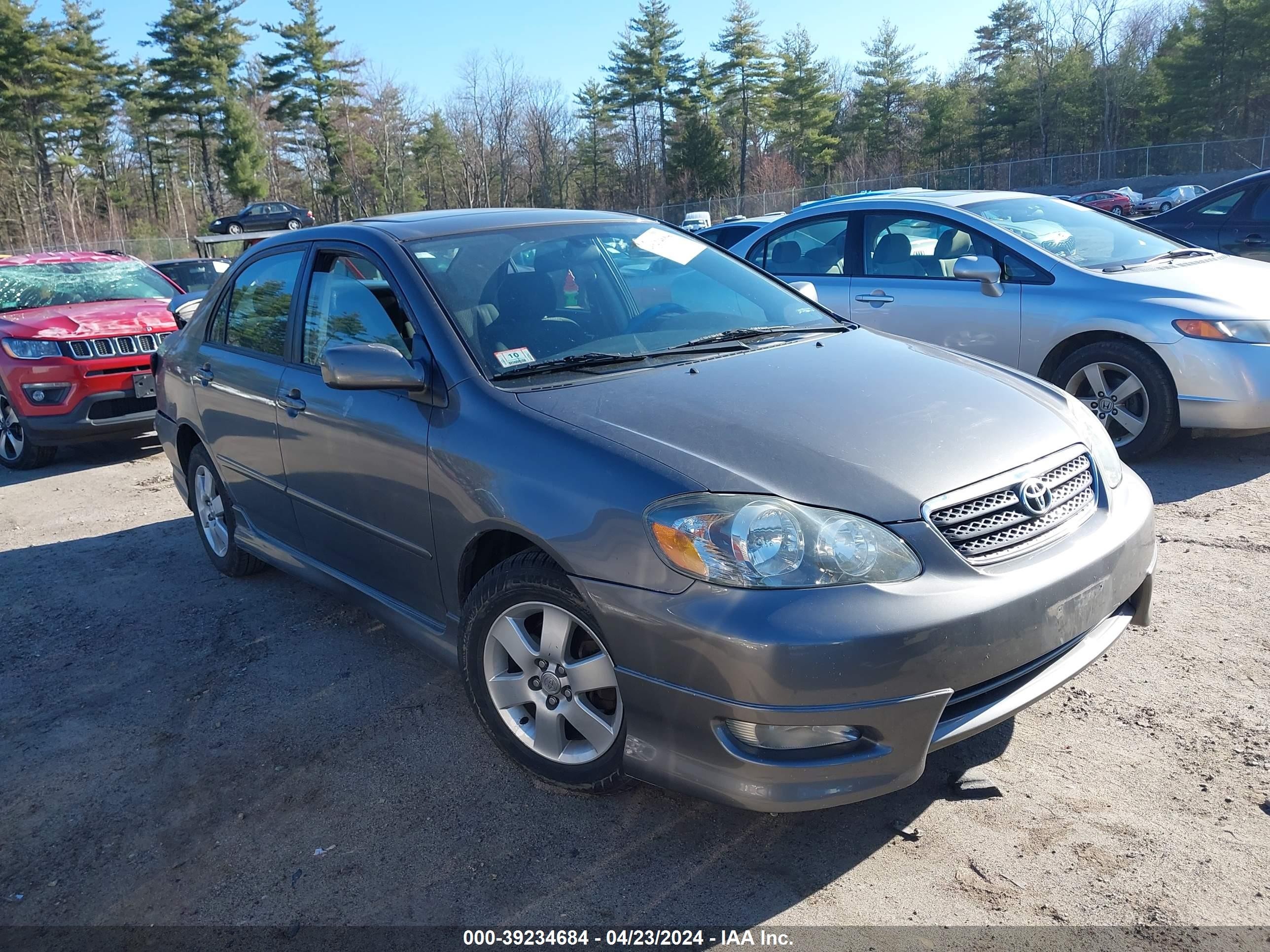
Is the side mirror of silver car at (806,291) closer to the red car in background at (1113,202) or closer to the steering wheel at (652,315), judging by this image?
the steering wheel at (652,315)

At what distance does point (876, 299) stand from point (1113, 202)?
33.6 metres

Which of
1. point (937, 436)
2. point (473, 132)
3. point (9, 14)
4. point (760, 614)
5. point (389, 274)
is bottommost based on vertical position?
point (760, 614)

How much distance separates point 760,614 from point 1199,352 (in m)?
4.38

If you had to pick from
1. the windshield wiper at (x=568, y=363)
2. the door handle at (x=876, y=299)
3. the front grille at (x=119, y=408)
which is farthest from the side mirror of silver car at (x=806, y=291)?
the front grille at (x=119, y=408)

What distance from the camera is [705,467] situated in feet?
8.29

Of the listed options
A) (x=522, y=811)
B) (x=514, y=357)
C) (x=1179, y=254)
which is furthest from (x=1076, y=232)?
(x=522, y=811)

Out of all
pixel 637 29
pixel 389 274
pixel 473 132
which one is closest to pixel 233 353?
pixel 389 274

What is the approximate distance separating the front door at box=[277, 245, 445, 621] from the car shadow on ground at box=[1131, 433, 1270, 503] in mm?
3861

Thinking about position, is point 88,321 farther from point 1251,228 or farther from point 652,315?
point 1251,228

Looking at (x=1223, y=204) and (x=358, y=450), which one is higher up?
(x=1223, y=204)

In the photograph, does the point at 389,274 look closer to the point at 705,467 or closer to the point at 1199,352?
the point at 705,467

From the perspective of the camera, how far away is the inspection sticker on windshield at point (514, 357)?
3.21 meters

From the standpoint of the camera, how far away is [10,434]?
27.2 feet

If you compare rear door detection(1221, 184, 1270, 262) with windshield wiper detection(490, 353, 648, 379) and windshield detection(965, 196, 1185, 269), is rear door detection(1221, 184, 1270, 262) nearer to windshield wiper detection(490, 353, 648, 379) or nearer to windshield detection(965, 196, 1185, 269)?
windshield detection(965, 196, 1185, 269)
